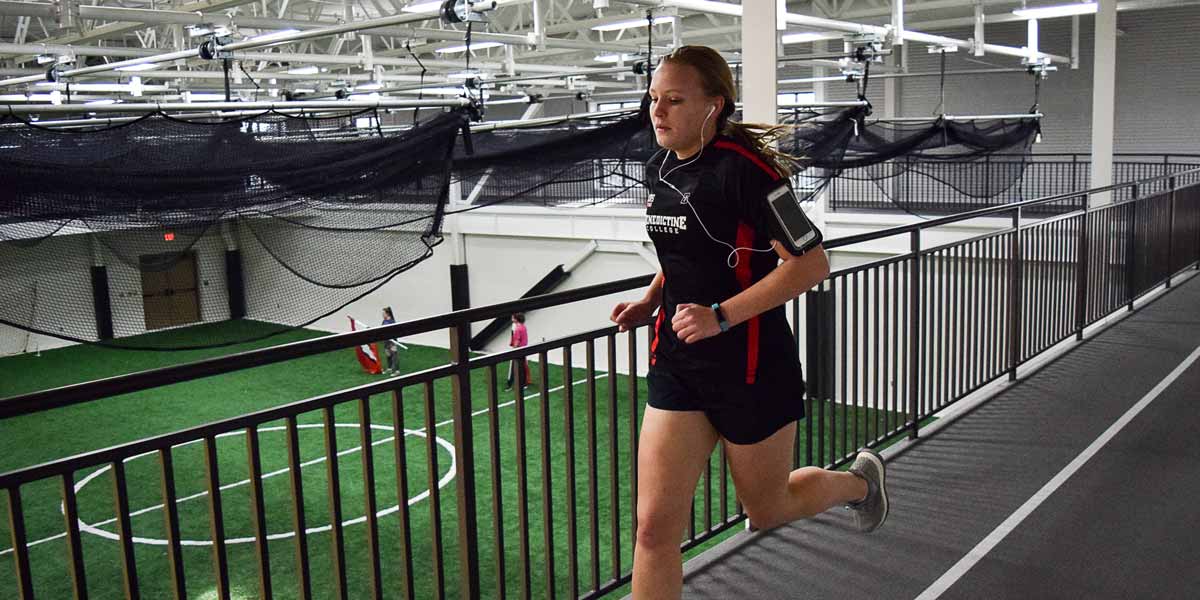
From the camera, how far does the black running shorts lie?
2332mm

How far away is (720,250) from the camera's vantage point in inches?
90.7

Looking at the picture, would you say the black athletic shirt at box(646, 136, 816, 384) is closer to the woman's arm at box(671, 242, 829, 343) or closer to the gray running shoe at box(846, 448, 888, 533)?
the woman's arm at box(671, 242, 829, 343)

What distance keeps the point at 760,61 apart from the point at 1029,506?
1.98m

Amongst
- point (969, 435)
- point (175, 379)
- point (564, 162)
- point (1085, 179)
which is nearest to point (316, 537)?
point (564, 162)

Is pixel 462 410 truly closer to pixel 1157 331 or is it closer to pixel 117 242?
pixel 117 242

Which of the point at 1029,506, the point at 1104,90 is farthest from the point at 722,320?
the point at 1104,90

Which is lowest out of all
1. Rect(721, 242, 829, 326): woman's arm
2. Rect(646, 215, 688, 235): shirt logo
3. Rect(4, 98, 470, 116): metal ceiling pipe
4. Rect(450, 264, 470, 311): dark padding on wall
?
Rect(450, 264, 470, 311): dark padding on wall

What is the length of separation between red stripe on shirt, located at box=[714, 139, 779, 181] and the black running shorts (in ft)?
1.50

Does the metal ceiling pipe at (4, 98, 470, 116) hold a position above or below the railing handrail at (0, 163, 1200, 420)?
above

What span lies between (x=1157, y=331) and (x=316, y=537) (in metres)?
7.05

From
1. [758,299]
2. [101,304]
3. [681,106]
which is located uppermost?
[681,106]

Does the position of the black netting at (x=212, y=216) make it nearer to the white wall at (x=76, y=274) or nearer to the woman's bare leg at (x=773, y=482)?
the white wall at (x=76, y=274)

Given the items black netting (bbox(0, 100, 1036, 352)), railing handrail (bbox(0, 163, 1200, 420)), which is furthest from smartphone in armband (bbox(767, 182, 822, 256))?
black netting (bbox(0, 100, 1036, 352))

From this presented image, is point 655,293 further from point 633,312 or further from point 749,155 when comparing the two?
point 749,155
